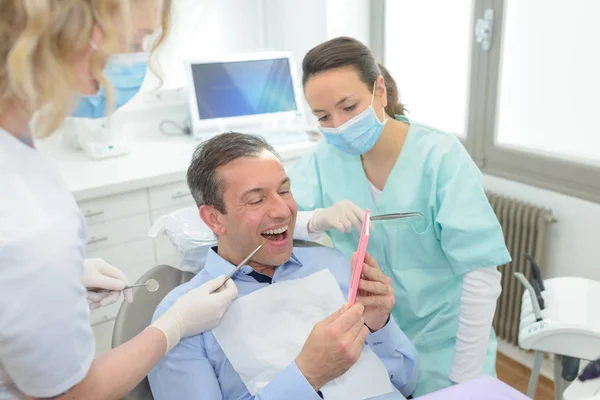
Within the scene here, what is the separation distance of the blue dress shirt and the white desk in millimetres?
1134

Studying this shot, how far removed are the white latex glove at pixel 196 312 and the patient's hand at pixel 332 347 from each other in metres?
0.22

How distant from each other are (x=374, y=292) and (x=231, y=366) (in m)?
0.36

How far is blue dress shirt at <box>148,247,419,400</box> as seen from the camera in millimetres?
1102

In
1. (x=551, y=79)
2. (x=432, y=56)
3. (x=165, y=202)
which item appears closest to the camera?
(x=551, y=79)

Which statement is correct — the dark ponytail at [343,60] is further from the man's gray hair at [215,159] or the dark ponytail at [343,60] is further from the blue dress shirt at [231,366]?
the blue dress shirt at [231,366]

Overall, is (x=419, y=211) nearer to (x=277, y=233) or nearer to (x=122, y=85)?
(x=277, y=233)

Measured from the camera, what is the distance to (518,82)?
241cm

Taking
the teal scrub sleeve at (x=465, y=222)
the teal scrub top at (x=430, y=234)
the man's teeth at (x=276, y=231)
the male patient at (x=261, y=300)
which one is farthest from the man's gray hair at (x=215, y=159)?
the teal scrub sleeve at (x=465, y=222)

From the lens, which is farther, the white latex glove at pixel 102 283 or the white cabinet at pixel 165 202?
the white cabinet at pixel 165 202

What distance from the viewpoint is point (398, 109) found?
1660mm

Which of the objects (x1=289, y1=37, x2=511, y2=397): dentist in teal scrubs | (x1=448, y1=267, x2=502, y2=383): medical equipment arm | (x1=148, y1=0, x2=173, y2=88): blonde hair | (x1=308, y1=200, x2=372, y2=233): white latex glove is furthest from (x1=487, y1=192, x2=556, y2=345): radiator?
(x1=148, y1=0, x2=173, y2=88): blonde hair

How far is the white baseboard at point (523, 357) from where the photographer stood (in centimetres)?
237

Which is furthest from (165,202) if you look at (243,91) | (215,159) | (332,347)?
(332,347)

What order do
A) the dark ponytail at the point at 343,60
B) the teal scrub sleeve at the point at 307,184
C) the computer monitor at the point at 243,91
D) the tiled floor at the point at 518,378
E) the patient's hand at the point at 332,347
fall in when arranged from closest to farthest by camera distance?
1. the patient's hand at the point at 332,347
2. the dark ponytail at the point at 343,60
3. the teal scrub sleeve at the point at 307,184
4. the tiled floor at the point at 518,378
5. the computer monitor at the point at 243,91
